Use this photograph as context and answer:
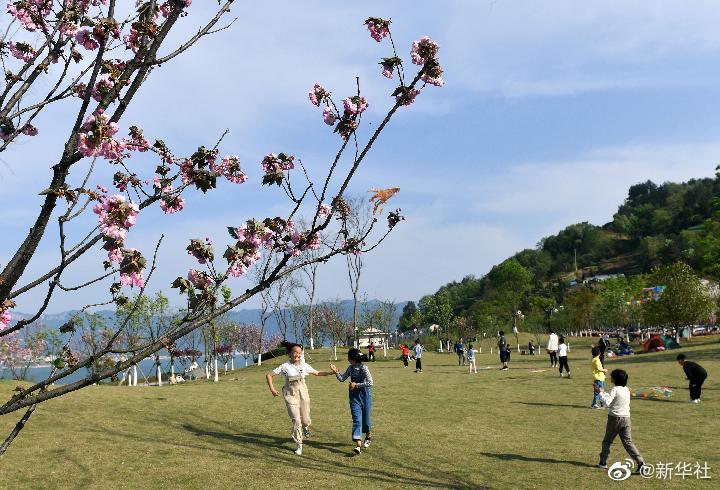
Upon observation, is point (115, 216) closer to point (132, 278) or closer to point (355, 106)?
point (132, 278)

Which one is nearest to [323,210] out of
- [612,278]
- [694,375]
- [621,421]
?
[621,421]

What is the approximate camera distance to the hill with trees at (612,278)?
43.8m

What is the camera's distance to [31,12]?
14.5ft

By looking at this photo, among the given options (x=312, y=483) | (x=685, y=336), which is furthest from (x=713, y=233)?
(x=312, y=483)

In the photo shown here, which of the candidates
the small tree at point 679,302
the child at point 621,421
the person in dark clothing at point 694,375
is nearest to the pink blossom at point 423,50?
the child at point 621,421

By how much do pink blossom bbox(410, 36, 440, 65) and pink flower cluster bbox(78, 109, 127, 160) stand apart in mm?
2557

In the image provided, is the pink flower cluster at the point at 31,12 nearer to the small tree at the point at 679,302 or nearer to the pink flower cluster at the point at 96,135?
the pink flower cluster at the point at 96,135

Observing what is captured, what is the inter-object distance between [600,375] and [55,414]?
14278mm

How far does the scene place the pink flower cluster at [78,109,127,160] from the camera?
3.29 m

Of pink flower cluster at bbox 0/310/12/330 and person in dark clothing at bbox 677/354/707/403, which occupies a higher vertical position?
pink flower cluster at bbox 0/310/12/330

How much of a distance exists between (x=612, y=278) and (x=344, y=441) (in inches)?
3435

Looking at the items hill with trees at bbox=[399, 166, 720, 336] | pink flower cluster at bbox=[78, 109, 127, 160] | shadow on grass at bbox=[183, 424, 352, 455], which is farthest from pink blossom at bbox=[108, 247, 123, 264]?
hill with trees at bbox=[399, 166, 720, 336]

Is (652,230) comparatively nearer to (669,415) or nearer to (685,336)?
(685,336)

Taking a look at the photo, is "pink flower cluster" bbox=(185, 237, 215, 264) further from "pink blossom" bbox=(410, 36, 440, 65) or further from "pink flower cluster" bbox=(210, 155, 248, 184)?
"pink blossom" bbox=(410, 36, 440, 65)
